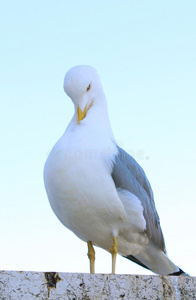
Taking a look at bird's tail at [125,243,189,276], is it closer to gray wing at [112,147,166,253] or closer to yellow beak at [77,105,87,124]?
Result: gray wing at [112,147,166,253]

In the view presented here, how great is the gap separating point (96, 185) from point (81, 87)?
4.02ft

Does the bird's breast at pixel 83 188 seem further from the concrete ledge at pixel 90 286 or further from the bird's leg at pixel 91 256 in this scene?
the concrete ledge at pixel 90 286

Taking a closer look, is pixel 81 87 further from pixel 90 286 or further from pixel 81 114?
pixel 90 286

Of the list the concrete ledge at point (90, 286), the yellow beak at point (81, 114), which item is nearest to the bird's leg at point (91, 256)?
the yellow beak at point (81, 114)

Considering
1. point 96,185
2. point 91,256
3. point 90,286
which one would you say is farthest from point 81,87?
point 90,286

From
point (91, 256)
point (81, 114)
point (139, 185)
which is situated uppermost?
point (81, 114)

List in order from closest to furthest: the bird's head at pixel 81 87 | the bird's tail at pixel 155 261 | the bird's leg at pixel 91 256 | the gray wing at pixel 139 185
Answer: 1. the gray wing at pixel 139 185
2. the bird's leg at pixel 91 256
3. the bird's head at pixel 81 87
4. the bird's tail at pixel 155 261

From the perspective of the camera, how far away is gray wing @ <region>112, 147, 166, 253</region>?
18.5 feet

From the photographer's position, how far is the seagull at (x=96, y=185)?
5.33 meters

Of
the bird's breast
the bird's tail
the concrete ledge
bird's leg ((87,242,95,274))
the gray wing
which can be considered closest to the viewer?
the concrete ledge

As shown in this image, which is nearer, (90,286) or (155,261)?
(90,286)

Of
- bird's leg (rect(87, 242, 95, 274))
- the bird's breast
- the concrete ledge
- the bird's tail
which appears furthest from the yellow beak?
the concrete ledge

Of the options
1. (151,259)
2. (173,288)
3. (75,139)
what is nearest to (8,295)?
(173,288)

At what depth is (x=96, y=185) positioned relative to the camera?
5.30 m
